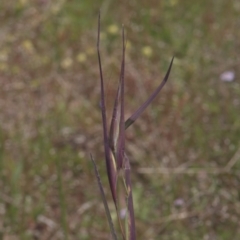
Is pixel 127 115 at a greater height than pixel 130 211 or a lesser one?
lesser

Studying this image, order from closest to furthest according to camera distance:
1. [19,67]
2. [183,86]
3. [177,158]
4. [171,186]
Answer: [171,186], [177,158], [183,86], [19,67]

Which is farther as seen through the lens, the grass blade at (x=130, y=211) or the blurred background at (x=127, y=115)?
the blurred background at (x=127, y=115)

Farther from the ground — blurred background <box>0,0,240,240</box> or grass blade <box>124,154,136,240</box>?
grass blade <box>124,154,136,240</box>

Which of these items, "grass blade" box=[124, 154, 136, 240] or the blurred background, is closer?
"grass blade" box=[124, 154, 136, 240]

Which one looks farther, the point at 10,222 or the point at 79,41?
the point at 79,41

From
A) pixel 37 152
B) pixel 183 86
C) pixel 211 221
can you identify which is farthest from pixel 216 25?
pixel 211 221

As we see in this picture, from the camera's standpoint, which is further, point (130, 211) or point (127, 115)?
point (127, 115)

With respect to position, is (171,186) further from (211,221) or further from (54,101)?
(54,101)

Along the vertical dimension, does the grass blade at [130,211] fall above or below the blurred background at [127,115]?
above
